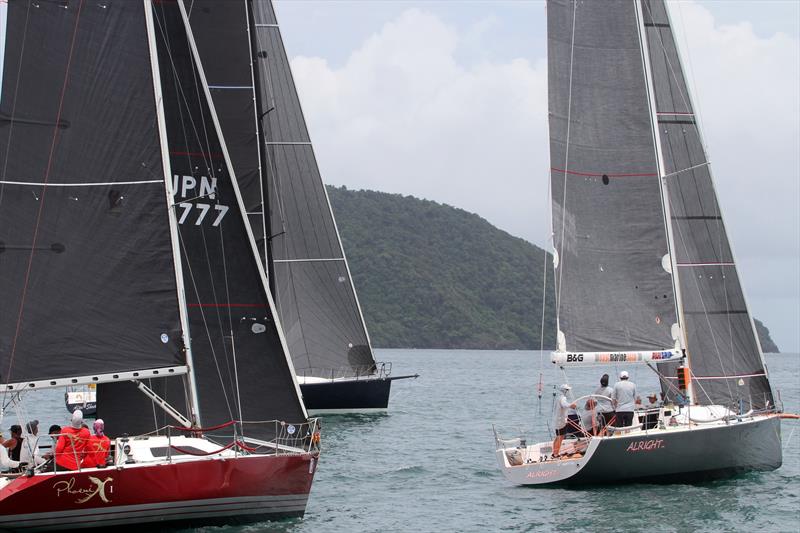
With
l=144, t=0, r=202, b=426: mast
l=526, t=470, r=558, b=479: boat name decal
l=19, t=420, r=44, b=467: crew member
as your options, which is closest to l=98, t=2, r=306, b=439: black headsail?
l=144, t=0, r=202, b=426: mast

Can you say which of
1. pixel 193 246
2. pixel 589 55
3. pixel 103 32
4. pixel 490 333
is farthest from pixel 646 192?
pixel 490 333

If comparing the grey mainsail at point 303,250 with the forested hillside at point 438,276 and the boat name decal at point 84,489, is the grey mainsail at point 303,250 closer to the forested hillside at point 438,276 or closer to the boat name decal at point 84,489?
the boat name decal at point 84,489

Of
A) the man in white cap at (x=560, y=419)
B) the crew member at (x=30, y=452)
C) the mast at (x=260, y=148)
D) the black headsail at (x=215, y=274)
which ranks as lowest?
the crew member at (x=30, y=452)

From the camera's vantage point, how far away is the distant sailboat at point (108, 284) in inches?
618

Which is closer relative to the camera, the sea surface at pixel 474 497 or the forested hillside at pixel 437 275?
the sea surface at pixel 474 497

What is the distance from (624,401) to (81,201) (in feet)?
32.5

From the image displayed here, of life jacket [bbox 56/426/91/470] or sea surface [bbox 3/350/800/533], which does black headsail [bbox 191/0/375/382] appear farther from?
life jacket [bbox 56/426/91/470]

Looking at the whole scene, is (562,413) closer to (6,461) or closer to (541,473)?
(541,473)

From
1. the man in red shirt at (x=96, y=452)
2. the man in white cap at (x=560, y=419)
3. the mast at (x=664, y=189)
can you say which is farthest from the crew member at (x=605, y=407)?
the man in red shirt at (x=96, y=452)

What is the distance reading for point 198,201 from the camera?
18391 mm

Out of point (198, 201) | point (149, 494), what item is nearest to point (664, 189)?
point (198, 201)

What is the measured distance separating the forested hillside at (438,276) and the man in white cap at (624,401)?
118404 millimetres

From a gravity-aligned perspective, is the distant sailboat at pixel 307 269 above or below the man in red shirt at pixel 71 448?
above

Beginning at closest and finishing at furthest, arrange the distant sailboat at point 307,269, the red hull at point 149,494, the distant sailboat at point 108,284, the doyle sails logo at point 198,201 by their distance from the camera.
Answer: the red hull at point 149,494, the distant sailboat at point 108,284, the doyle sails logo at point 198,201, the distant sailboat at point 307,269
